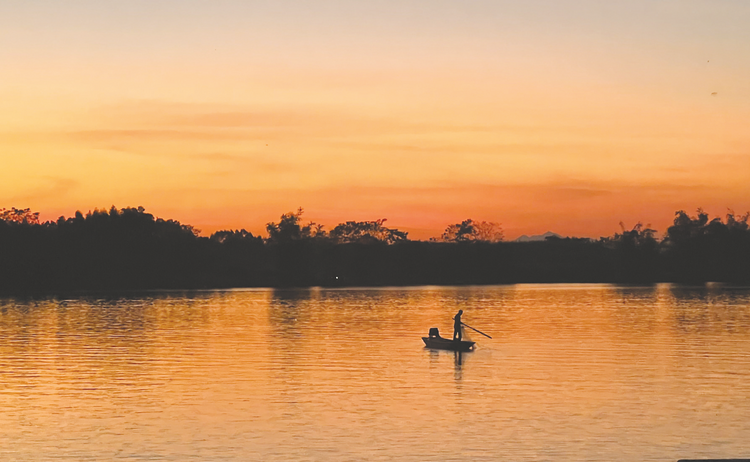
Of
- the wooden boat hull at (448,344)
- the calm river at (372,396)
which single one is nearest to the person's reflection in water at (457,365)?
the calm river at (372,396)

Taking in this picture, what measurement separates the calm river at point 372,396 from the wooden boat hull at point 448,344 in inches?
19.1

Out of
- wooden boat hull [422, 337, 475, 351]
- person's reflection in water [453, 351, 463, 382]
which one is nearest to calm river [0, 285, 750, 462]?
person's reflection in water [453, 351, 463, 382]

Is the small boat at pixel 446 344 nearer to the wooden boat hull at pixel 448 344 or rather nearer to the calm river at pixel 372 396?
the wooden boat hull at pixel 448 344

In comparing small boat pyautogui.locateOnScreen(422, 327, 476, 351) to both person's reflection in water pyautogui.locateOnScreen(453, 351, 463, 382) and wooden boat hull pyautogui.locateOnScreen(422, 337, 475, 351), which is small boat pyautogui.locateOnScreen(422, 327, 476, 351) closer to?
wooden boat hull pyautogui.locateOnScreen(422, 337, 475, 351)

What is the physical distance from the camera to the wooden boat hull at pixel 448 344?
1905 inches

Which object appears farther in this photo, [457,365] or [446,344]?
[446,344]

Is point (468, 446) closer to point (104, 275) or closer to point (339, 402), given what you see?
point (339, 402)

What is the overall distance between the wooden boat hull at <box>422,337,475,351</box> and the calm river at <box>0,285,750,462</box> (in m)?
0.48

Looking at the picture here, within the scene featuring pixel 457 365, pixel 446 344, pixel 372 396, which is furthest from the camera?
pixel 446 344

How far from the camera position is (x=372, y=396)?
3191 centimetres

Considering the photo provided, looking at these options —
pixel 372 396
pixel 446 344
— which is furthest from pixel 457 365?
pixel 372 396

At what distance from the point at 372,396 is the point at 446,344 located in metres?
17.6

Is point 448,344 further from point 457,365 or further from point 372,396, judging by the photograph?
point 372,396

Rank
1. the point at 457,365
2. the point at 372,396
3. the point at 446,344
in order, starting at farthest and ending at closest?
the point at 446,344, the point at 457,365, the point at 372,396
